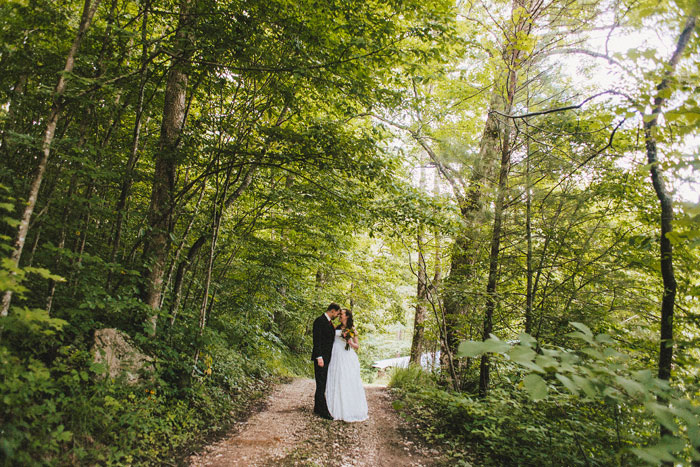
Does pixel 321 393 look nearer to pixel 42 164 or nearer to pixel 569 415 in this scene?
pixel 569 415

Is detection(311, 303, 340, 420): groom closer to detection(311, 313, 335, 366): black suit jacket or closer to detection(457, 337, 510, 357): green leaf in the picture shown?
detection(311, 313, 335, 366): black suit jacket

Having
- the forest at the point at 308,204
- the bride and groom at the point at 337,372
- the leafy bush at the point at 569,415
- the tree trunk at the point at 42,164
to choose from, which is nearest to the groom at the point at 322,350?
the bride and groom at the point at 337,372

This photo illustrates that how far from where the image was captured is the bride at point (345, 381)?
5871 mm

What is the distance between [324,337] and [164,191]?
12.4 ft

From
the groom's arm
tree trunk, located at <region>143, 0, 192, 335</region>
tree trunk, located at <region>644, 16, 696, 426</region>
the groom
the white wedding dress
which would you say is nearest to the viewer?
tree trunk, located at <region>644, 16, 696, 426</region>

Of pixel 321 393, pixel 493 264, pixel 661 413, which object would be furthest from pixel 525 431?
pixel 661 413

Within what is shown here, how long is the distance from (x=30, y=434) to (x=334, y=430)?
3.85 m

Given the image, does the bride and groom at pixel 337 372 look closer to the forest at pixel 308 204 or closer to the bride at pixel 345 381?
the bride at pixel 345 381

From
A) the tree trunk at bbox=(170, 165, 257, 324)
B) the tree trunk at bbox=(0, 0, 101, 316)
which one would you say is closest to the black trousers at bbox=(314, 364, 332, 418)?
the tree trunk at bbox=(170, 165, 257, 324)

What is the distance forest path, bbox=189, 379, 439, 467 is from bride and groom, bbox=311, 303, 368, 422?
0.21m

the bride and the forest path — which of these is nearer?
the forest path

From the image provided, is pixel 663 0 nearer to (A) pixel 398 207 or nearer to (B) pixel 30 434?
(A) pixel 398 207

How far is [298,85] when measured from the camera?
480 centimetres

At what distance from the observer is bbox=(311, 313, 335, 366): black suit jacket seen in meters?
6.36
